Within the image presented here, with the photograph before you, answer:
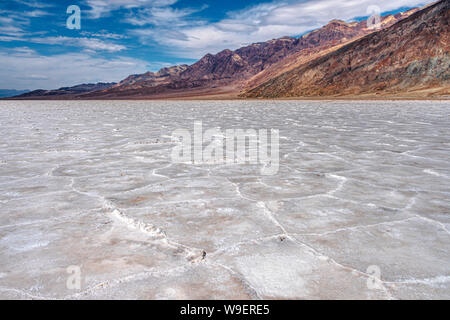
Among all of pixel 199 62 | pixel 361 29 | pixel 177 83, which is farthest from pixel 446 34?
pixel 199 62

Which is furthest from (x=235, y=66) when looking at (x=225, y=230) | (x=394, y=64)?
(x=225, y=230)

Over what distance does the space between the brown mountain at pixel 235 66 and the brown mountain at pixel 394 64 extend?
39051 mm

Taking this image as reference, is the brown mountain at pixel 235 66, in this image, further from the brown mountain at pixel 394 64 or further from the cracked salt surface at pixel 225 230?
the cracked salt surface at pixel 225 230

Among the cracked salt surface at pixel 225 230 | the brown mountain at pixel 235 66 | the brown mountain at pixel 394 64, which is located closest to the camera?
the cracked salt surface at pixel 225 230

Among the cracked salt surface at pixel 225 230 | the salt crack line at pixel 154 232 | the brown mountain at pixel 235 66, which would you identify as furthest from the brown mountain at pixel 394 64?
the brown mountain at pixel 235 66

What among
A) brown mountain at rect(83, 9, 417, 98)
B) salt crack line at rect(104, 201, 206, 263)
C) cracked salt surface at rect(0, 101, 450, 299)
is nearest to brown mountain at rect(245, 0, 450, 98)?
cracked salt surface at rect(0, 101, 450, 299)

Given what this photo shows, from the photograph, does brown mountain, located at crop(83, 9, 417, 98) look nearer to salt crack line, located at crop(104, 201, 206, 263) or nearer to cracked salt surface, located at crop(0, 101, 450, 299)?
cracked salt surface, located at crop(0, 101, 450, 299)

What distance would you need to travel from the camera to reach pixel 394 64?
38969 millimetres

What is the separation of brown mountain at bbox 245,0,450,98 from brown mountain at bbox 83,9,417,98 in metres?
39.1

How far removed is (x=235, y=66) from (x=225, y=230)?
5127 inches

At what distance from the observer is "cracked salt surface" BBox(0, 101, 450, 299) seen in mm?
1223

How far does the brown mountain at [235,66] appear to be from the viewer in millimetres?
97688

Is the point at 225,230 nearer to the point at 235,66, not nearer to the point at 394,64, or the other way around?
the point at 394,64
